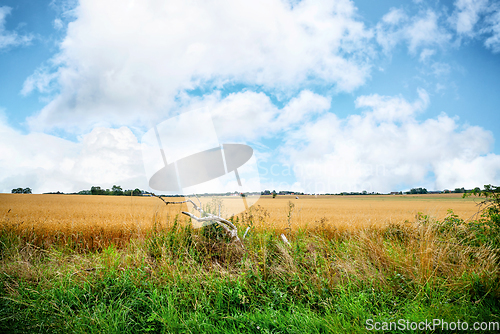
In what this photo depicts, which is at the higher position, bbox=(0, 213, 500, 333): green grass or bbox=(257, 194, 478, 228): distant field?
bbox=(257, 194, 478, 228): distant field

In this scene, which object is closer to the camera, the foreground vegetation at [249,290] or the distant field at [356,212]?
the foreground vegetation at [249,290]

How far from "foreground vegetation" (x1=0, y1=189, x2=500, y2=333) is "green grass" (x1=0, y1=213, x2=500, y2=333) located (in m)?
0.02

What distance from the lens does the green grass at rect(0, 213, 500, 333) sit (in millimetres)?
3254

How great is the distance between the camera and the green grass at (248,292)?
325 centimetres

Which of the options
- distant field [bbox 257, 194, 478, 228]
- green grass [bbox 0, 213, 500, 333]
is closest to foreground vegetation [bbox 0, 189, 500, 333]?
green grass [bbox 0, 213, 500, 333]

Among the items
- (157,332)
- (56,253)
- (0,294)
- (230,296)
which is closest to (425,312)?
(230,296)

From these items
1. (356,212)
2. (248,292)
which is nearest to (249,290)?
(248,292)

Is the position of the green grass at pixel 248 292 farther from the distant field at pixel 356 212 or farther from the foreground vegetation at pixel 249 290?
the distant field at pixel 356 212

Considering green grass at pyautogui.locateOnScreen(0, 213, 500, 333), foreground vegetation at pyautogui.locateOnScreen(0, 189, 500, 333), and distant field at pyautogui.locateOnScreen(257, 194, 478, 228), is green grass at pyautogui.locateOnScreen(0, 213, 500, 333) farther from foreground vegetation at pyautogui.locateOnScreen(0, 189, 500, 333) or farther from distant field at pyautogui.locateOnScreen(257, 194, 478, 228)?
distant field at pyautogui.locateOnScreen(257, 194, 478, 228)

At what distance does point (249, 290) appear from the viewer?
398cm

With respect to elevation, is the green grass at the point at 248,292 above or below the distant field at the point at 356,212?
below

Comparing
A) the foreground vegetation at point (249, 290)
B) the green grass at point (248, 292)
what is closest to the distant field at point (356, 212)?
the foreground vegetation at point (249, 290)

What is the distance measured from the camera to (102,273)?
4621mm

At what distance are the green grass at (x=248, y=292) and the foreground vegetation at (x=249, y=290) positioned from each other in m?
0.02
